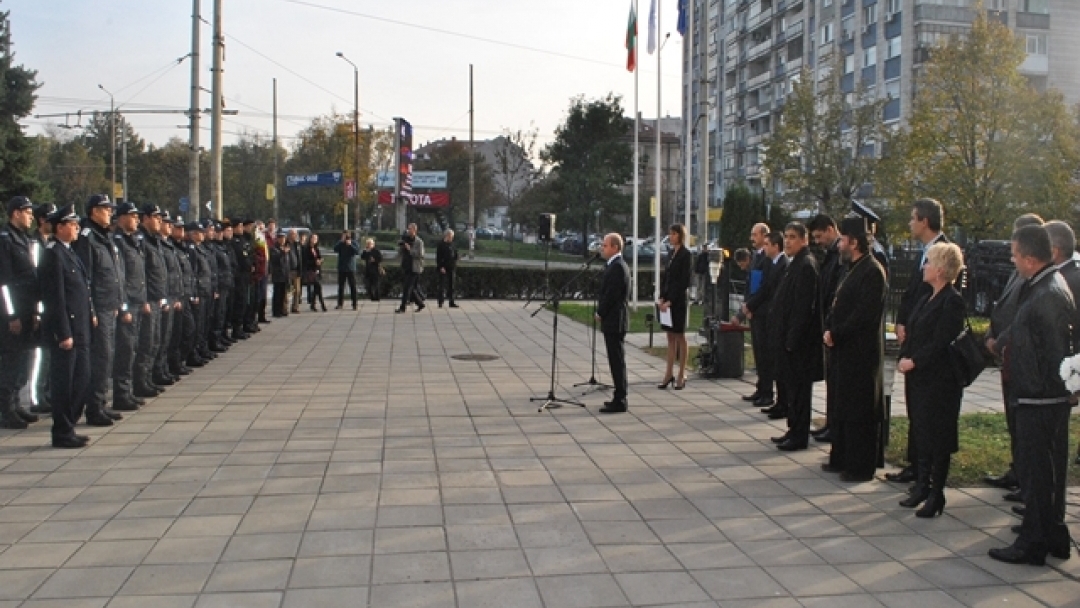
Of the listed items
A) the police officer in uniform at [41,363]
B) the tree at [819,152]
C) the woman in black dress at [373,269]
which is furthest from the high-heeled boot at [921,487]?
the tree at [819,152]

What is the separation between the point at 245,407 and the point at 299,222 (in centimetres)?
8035

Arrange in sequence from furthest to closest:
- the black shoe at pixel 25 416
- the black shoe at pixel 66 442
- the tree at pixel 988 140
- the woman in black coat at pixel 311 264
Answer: the tree at pixel 988 140 → the woman in black coat at pixel 311 264 → the black shoe at pixel 25 416 → the black shoe at pixel 66 442

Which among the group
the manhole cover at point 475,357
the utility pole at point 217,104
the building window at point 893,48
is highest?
the building window at point 893,48

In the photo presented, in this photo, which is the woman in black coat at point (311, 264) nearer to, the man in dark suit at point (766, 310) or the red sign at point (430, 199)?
the man in dark suit at point (766, 310)

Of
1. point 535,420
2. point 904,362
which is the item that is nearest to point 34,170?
point 535,420

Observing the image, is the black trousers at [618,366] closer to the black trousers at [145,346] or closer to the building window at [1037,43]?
the black trousers at [145,346]

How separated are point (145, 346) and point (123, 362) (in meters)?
0.93

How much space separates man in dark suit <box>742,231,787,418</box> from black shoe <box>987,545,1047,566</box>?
177 inches

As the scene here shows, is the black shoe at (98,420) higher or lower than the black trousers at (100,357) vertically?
lower

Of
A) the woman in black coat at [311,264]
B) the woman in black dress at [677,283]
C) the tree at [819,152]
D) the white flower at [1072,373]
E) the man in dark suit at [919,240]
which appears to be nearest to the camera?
the white flower at [1072,373]

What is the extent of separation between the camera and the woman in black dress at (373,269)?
26.3 meters

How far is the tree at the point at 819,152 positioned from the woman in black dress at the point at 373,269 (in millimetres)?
20755

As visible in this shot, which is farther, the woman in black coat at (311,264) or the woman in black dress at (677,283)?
the woman in black coat at (311,264)

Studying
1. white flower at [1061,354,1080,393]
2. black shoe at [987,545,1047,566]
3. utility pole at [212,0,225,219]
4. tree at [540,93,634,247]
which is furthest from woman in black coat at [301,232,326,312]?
tree at [540,93,634,247]
